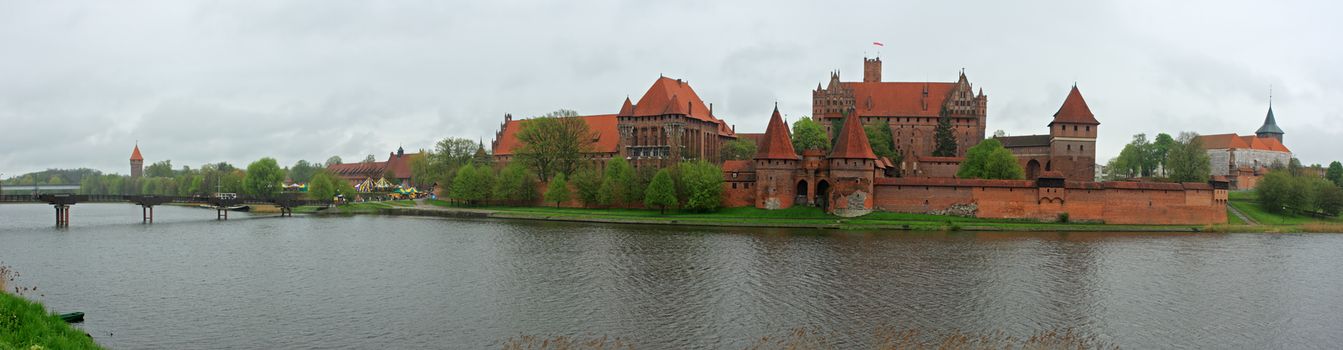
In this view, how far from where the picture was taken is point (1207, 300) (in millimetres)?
19594

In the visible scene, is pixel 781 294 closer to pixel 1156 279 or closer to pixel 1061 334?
pixel 1061 334

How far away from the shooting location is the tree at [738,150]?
181ft

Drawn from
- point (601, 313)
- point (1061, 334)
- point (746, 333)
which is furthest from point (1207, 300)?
point (601, 313)

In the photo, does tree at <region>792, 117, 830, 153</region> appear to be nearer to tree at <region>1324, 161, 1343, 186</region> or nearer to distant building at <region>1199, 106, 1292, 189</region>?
distant building at <region>1199, 106, 1292, 189</region>

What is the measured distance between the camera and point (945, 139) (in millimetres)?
54531

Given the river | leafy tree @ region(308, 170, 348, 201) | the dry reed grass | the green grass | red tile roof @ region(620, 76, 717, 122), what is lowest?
the dry reed grass

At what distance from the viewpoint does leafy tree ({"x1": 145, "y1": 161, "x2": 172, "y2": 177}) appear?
119 metres

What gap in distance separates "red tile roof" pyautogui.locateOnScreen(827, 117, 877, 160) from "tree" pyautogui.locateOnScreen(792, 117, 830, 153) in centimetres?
905

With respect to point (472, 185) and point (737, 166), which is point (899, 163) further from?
point (472, 185)

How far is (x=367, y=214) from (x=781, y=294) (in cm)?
4067

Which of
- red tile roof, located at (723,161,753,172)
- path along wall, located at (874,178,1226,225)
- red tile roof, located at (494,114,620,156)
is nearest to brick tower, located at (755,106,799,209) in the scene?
red tile roof, located at (723,161,753,172)

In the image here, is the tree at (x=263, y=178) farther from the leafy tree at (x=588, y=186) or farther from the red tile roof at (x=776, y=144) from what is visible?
the red tile roof at (x=776, y=144)

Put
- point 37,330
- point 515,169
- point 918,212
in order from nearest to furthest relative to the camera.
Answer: point 37,330 → point 918,212 → point 515,169

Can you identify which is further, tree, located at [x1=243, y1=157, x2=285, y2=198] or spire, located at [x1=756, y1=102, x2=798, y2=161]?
tree, located at [x1=243, y1=157, x2=285, y2=198]
